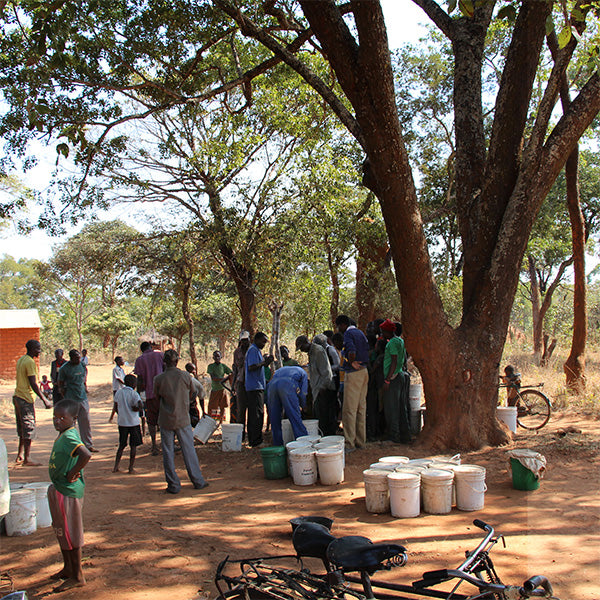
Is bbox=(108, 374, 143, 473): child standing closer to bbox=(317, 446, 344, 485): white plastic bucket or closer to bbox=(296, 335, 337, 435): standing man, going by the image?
bbox=(296, 335, 337, 435): standing man

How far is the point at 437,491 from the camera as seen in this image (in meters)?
6.09

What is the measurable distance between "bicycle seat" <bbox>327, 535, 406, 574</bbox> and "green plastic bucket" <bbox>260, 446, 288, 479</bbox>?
4761mm

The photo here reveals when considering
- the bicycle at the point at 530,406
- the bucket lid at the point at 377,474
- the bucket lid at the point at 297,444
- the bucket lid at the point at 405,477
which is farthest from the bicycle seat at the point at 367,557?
the bicycle at the point at 530,406

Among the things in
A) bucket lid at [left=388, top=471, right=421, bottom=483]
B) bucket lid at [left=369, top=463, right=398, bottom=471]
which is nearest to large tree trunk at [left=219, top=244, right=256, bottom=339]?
bucket lid at [left=369, top=463, right=398, bottom=471]

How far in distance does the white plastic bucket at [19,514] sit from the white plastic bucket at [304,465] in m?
3.18

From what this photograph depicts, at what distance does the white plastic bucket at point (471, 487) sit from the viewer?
19.9ft

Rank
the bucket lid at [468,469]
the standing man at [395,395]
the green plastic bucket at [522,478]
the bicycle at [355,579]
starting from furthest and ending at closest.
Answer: the standing man at [395,395] → the green plastic bucket at [522,478] → the bucket lid at [468,469] → the bicycle at [355,579]

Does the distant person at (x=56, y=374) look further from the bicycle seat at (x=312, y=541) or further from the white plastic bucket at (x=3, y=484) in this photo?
the bicycle seat at (x=312, y=541)

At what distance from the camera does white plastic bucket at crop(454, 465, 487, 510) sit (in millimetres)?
6066

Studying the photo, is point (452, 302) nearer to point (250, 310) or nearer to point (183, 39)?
point (250, 310)

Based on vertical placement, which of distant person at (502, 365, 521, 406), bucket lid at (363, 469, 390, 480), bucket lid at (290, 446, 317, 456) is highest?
distant person at (502, 365, 521, 406)

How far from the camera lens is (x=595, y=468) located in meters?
7.37

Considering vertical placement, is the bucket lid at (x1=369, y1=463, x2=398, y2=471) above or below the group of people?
below

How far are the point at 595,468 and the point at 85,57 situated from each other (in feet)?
34.6
